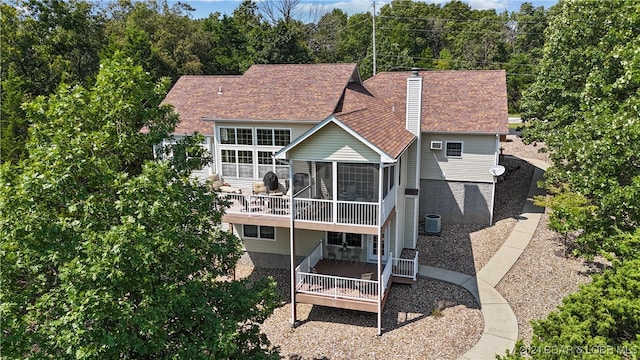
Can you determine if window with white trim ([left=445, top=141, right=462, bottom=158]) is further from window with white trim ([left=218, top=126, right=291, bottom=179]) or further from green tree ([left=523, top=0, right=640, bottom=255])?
window with white trim ([left=218, top=126, right=291, bottom=179])

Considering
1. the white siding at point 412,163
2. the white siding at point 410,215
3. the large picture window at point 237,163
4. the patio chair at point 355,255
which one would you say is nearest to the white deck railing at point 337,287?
the patio chair at point 355,255

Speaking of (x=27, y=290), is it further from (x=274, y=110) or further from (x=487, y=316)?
(x=487, y=316)

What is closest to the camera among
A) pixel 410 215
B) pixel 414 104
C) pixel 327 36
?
pixel 414 104

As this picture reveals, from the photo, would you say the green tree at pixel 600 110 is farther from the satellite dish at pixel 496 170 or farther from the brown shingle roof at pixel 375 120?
the brown shingle roof at pixel 375 120

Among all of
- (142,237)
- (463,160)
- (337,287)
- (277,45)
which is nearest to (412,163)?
(463,160)

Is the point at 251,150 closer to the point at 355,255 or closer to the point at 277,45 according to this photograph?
the point at 355,255

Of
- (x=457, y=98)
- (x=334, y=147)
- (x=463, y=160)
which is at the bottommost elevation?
(x=463, y=160)

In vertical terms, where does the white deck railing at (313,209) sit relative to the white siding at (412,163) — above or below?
below
